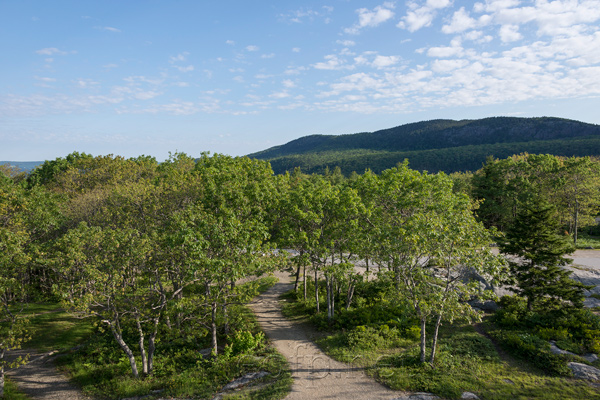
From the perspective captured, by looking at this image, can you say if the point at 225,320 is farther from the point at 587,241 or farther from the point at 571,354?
the point at 587,241

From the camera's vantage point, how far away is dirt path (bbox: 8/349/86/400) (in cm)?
1719

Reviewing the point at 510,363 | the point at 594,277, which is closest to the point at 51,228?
the point at 510,363

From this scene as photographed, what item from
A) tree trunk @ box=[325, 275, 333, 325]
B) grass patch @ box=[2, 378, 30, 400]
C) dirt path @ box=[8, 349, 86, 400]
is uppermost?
tree trunk @ box=[325, 275, 333, 325]

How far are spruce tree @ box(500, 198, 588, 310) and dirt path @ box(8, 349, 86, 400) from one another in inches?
1163

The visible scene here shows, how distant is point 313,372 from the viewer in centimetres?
1803

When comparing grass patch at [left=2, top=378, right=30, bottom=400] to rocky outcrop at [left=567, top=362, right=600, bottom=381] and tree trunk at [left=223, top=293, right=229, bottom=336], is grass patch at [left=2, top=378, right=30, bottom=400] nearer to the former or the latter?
tree trunk at [left=223, top=293, right=229, bottom=336]

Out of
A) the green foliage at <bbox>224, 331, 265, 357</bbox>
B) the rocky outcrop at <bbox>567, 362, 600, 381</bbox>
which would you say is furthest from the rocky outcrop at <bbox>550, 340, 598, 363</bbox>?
the green foliage at <bbox>224, 331, 265, 357</bbox>

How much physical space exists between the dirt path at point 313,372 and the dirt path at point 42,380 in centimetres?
1142

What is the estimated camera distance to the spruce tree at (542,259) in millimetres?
22406

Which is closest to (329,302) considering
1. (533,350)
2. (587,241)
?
(533,350)

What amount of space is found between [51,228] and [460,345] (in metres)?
33.2

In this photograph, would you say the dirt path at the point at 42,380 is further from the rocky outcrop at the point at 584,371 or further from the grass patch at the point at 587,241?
the grass patch at the point at 587,241

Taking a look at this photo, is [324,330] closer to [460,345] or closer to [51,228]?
[460,345]

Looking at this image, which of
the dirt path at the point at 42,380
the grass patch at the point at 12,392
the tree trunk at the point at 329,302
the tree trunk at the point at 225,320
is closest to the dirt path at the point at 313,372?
the tree trunk at the point at 329,302
